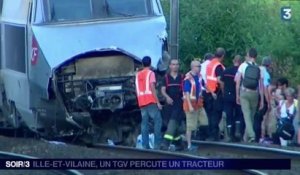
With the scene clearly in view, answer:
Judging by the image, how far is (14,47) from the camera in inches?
982

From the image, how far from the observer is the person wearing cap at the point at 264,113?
935 inches

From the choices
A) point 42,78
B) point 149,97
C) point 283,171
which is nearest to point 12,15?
point 42,78

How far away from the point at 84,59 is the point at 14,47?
1.60 m

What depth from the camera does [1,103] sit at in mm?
26859

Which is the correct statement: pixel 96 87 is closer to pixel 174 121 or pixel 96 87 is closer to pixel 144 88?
pixel 144 88

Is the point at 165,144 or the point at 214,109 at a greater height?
the point at 214,109

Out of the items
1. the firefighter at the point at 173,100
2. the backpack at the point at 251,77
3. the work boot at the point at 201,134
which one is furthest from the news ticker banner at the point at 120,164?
the work boot at the point at 201,134

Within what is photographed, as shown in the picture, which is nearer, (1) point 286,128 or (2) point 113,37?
(1) point 286,128

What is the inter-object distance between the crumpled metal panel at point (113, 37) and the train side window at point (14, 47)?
0.79m

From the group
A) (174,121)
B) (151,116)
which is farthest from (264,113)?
(151,116)

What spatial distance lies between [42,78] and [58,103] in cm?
64

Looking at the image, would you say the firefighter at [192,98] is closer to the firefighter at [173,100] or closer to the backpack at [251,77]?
the firefighter at [173,100]

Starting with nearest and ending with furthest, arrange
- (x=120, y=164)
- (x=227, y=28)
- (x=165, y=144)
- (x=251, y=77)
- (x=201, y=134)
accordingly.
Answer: (x=120, y=164) < (x=165, y=144) < (x=251, y=77) < (x=201, y=134) < (x=227, y=28)

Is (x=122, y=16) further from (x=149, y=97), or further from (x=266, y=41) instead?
(x=266, y=41)
